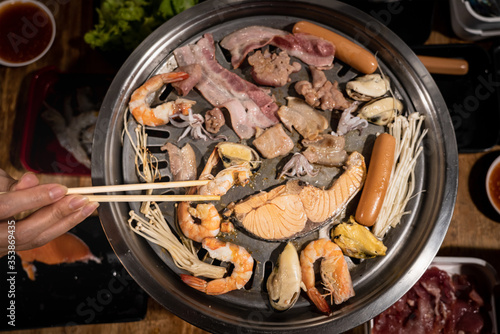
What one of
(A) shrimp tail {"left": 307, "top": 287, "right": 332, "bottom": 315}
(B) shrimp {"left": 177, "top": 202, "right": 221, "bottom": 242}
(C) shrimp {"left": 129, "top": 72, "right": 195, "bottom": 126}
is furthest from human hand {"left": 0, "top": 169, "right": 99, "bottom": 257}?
(A) shrimp tail {"left": 307, "top": 287, "right": 332, "bottom": 315}

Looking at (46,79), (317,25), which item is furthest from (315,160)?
(46,79)

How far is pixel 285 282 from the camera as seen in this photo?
2.52 metres

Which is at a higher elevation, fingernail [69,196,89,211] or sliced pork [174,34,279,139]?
sliced pork [174,34,279,139]

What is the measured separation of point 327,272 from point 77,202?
5.81 feet

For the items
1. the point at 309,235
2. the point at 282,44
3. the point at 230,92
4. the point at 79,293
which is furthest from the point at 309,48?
the point at 79,293

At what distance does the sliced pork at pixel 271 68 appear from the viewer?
278cm

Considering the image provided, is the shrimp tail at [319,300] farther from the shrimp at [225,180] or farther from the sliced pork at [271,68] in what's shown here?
the sliced pork at [271,68]

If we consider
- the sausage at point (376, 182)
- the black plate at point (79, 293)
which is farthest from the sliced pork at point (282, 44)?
the black plate at point (79, 293)

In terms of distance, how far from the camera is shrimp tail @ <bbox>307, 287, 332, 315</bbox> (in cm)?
254

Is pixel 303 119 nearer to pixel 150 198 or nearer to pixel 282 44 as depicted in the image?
pixel 282 44

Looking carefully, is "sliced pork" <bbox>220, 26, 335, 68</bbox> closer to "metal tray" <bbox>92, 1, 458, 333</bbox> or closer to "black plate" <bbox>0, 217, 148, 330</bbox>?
"metal tray" <bbox>92, 1, 458, 333</bbox>

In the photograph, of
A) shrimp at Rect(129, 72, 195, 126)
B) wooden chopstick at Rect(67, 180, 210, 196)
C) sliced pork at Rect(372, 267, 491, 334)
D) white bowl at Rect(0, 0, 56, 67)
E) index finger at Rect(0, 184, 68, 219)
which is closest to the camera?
index finger at Rect(0, 184, 68, 219)

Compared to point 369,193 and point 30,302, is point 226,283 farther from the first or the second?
point 30,302

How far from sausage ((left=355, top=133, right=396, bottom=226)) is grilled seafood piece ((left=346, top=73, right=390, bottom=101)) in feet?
1.13
